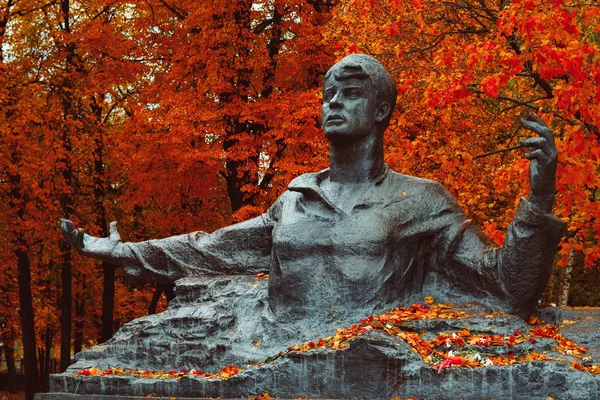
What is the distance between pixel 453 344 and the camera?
558 cm

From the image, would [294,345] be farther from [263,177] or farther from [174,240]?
[263,177]

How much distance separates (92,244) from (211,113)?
9.82 meters

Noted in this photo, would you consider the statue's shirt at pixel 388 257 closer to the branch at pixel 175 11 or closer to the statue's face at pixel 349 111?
the statue's face at pixel 349 111

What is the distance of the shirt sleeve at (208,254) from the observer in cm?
747

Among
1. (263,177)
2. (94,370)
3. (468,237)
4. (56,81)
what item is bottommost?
(94,370)

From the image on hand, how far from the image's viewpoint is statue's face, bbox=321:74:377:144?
22.3 ft

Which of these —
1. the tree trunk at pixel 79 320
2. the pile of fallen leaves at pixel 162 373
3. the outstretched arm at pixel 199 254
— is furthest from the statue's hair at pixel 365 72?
the tree trunk at pixel 79 320

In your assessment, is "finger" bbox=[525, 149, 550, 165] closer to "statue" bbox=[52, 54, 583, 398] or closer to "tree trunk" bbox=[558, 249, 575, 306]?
"statue" bbox=[52, 54, 583, 398]

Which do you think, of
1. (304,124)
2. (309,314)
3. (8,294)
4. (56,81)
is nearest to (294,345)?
(309,314)

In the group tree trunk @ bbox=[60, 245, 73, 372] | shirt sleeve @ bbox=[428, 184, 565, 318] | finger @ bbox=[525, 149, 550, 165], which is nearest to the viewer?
finger @ bbox=[525, 149, 550, 165]

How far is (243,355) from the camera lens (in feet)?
21.1

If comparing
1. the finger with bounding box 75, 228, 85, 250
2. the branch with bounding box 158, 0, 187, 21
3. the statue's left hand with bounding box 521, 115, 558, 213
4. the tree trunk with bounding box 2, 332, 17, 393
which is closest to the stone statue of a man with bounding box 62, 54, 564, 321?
the statue's left hand with bounding box 521, 115, 558, 213

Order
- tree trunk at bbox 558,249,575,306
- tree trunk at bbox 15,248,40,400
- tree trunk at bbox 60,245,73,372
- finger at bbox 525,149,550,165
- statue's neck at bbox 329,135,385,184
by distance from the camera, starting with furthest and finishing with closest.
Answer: tree trunk at bbox 60,245,73,372 < tree trunk at bbox 15,248,40,400 < tree trunk at bbox 558,249,575,306 < statue's neck at bbox 329,135,385,184 < finger at bbox 525,149,550,165

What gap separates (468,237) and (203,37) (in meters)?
12.7
